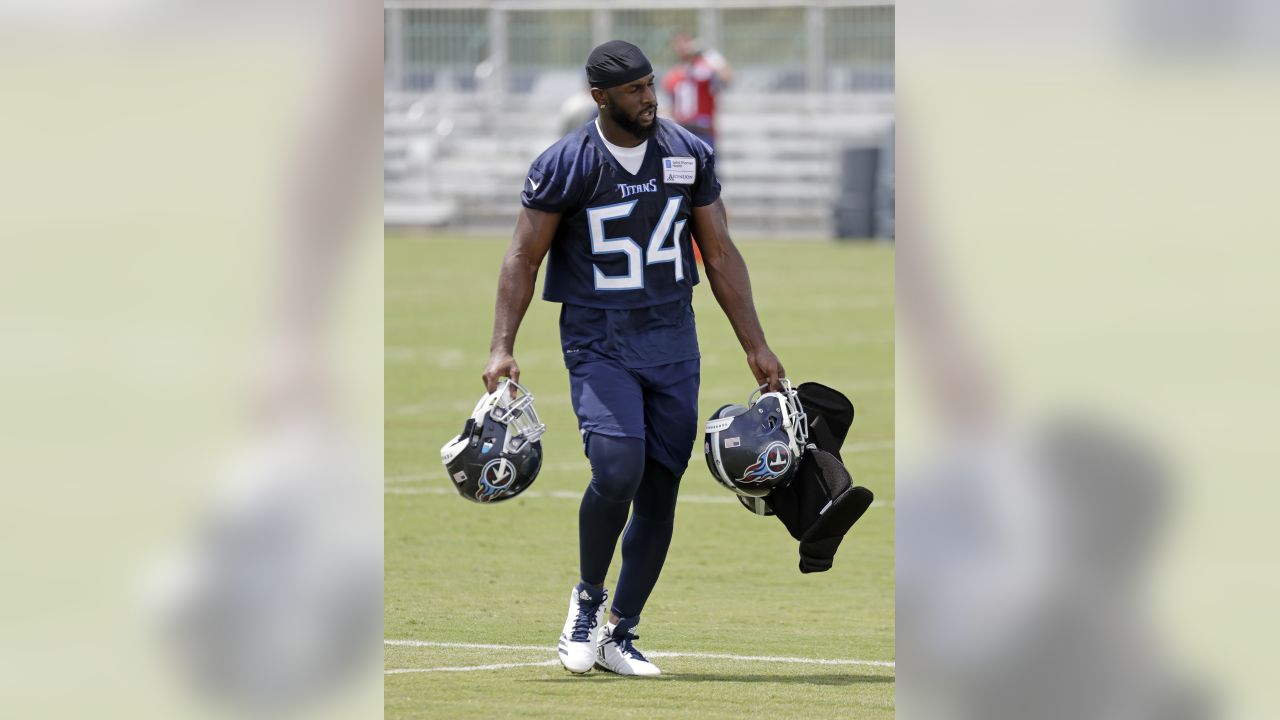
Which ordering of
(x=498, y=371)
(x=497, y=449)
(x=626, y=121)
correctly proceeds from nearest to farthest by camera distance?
(x=497, y=449) < (x=498, y=371) < (x=626, y=121)

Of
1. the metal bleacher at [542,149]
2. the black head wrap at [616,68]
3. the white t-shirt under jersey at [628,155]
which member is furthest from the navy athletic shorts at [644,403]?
the metal bleacher at [542,149]

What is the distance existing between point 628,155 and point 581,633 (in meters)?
1.85

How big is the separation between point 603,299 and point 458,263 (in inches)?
818

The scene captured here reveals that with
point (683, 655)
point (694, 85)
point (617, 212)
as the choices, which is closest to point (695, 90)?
point (694, 85)

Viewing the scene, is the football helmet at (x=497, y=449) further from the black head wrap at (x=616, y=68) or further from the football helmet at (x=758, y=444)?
the black head wrap at (x=616, y=68)

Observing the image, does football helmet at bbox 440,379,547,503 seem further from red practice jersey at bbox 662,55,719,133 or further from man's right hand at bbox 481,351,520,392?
red practice jersey at bbox 662,55,719,133

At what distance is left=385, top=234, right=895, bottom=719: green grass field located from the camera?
24.4 ft

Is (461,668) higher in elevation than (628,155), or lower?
lower

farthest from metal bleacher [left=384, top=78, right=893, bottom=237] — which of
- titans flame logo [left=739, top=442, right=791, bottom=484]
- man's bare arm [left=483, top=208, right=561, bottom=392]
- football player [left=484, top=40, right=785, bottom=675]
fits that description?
titans flame logo [left=739, top=442, right=791, bottom=484]

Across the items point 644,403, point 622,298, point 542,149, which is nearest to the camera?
point 622,298

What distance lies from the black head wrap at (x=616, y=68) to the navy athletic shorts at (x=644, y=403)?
1.06 meters

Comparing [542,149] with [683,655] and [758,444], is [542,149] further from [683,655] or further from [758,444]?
[758,444]

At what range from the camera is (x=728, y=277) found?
795cm
